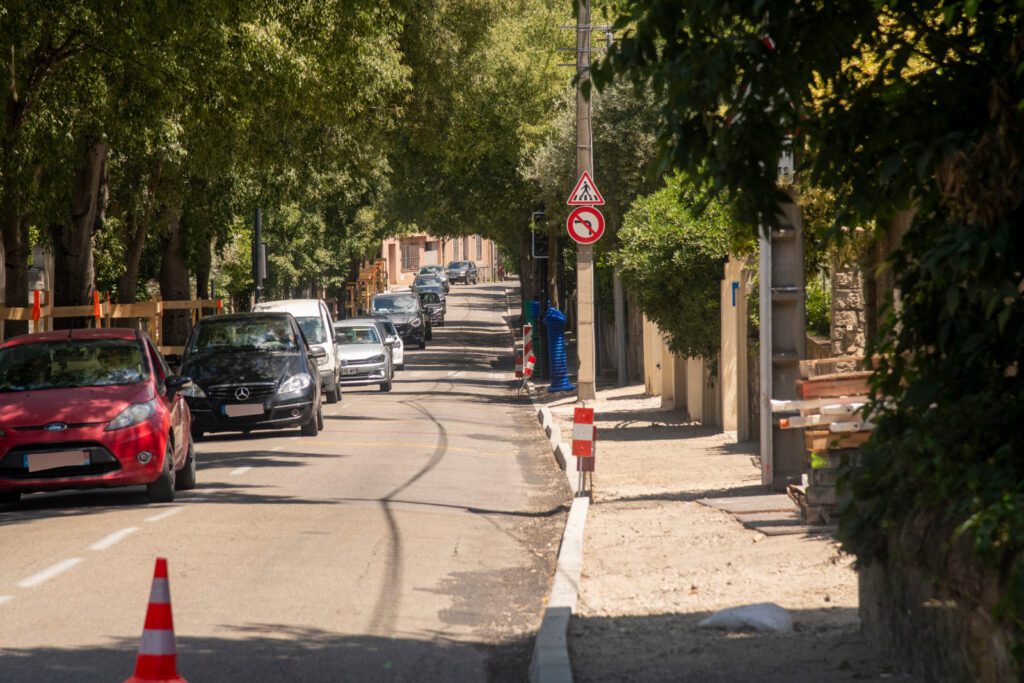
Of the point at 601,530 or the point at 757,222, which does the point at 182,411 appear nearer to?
the point at 601,530

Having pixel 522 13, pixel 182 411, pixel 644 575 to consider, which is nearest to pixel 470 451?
pixel 182 411

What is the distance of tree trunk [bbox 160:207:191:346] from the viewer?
111 ft

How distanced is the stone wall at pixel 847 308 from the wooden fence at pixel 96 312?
1147 cm

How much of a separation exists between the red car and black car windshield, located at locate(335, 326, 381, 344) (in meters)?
20.3

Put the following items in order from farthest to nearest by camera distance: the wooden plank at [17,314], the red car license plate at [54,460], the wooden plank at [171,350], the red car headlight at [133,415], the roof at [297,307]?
the wooden plank at [171,350], the roof at [297,307], the wooden plank at [17,314], the red car headlight at [133,415], the red car license plate at [54,460]

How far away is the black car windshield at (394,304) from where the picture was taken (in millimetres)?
55219

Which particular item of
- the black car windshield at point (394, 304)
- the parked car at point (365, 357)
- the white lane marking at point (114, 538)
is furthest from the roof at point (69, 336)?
the black car windshield at point (394, 304)

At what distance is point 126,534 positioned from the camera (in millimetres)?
11352

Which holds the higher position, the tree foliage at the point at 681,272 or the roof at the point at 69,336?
the tree foliage at the point at 681,272

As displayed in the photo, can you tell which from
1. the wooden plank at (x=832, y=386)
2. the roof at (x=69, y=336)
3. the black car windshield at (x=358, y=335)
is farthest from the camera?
the black car windshield at (x=358, y=335)

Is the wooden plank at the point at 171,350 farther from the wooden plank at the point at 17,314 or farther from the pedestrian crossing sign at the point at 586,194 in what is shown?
the pedestrian crossing sign at the point at 586,194

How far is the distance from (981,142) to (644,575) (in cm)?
490

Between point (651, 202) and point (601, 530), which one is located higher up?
point (651, 202)

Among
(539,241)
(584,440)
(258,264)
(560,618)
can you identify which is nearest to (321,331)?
(539,241)
